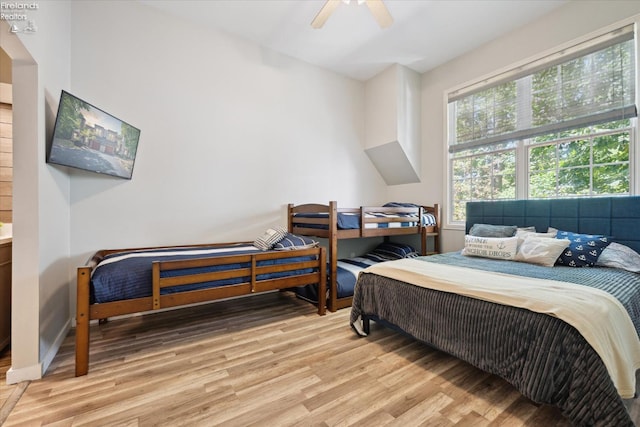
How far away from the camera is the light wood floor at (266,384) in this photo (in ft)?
4.49

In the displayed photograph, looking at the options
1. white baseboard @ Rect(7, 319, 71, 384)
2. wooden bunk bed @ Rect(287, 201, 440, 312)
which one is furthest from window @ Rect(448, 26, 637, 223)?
white baseboard @ Rect(7, 319, 71, 384)

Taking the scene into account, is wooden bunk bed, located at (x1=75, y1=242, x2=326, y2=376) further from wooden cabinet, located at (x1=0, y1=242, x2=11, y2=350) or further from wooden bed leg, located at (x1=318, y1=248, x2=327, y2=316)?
wooden cabinet, located at (x1=0, y1=242, x2=11, y2=350)

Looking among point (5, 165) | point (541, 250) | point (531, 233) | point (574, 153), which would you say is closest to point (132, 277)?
point (5, 165)

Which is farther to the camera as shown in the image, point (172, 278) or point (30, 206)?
point (172, 278)

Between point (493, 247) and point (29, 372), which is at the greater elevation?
point (493, 247)

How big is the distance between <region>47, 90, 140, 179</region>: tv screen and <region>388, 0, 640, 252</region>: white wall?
365 cm

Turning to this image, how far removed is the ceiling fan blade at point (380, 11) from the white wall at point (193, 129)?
1500 millimetres

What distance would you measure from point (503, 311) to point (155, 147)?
10.6 ft

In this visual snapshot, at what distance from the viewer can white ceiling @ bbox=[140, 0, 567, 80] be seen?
2.73 meters

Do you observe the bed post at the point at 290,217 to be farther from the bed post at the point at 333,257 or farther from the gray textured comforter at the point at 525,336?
the gray textured comforter at the point at 525,336

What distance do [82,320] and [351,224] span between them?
2.35 m

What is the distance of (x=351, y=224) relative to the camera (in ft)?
9.95

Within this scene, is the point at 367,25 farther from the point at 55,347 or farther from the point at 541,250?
the point at 55,347

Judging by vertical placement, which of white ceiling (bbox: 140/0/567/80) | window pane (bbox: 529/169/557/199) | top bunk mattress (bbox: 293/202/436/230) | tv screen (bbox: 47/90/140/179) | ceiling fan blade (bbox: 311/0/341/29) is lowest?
top bunk mattress (bbox: 293/202/436/230)
